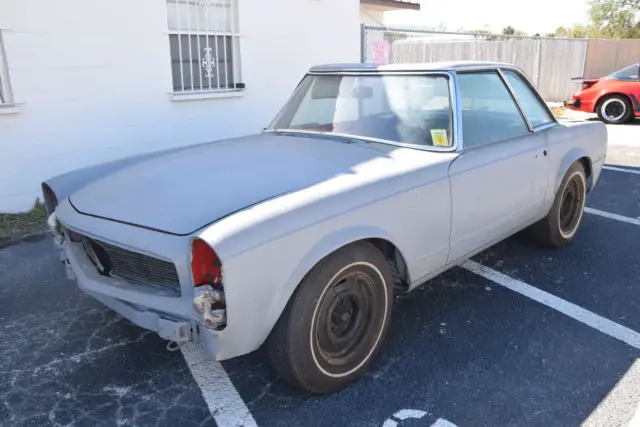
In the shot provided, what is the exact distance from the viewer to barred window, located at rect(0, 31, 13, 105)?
17.7 ft

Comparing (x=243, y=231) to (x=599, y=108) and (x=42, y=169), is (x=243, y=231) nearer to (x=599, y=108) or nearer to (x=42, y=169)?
(x=42, y=169)

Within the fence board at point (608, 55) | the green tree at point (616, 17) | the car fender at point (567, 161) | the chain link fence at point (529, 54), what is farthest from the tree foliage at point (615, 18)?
the car fender at point (567, 161)

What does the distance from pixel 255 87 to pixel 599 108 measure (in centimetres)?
886

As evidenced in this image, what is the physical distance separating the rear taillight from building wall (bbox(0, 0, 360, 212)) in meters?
4.22

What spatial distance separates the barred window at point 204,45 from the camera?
6.76 m

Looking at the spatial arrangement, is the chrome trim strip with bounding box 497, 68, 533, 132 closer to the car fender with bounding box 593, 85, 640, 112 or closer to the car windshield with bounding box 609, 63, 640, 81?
the car fender with bounding box 593, 85, 640, 112

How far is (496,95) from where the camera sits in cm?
406

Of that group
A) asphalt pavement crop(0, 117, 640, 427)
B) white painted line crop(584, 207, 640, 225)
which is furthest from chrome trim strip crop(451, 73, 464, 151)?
white painted line crop(584, 207, 640, 225)

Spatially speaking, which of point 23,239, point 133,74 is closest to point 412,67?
point 133,74

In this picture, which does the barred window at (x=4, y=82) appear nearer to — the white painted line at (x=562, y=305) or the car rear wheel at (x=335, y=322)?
the car rear wheel at (x=335, y=322)

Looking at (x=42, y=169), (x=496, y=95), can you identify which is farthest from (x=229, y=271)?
(x=42, y=169)

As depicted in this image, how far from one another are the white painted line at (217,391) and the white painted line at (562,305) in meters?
2.18

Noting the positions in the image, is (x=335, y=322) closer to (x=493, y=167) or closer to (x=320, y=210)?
(x=320, y=210)

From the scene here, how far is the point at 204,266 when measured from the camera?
2305 mm
